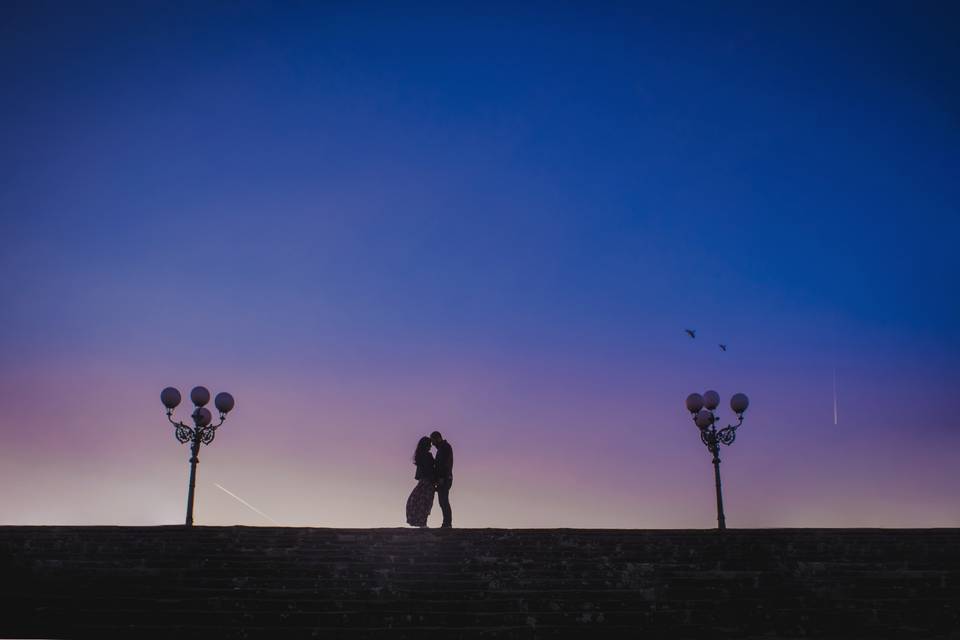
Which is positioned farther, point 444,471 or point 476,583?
point 444,471

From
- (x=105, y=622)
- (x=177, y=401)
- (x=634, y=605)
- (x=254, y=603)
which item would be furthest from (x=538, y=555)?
(x=177, y=401)

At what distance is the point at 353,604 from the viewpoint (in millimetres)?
9188

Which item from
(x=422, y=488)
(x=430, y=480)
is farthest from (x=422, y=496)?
(x=430, y=480)

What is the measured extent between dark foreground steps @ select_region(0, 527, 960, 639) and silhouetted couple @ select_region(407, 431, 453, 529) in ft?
8.78

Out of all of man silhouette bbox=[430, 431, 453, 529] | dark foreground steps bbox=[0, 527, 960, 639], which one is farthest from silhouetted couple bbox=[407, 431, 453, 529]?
dark foreground steps bbox=[0, 527, 960, 639]

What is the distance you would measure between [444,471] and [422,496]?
78cm

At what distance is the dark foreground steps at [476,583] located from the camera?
8852mm

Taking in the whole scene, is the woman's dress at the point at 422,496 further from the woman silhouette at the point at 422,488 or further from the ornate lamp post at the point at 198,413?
the ornate lamp post at the point at 198,413

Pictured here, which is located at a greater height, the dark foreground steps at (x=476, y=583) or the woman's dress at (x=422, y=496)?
the woman's dress at (x=422, y=496)

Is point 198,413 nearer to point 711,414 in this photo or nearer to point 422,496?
point 422,496

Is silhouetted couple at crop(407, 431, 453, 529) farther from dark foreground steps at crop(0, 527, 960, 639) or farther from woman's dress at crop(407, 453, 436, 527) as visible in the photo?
dark foreground steps at crop(0, 527, 960, 639)

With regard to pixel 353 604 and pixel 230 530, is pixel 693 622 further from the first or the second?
pixel 230 530

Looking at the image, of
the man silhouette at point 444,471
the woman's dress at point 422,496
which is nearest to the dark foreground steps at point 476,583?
the man silhouette at point 444,471

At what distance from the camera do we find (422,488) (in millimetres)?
13859
